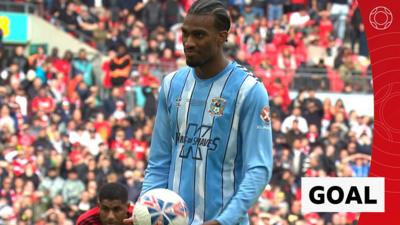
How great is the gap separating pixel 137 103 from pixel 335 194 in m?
14.5

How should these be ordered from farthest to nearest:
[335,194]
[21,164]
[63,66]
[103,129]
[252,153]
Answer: [63,66] < [103,129] < [21,164] < [335,194] < [252,153]

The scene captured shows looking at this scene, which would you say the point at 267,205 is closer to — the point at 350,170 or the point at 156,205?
the point at 350,170

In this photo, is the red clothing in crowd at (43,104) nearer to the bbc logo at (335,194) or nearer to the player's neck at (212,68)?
the bbc logo at (335,194)

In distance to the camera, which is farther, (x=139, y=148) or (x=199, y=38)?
(x=139, y=148)

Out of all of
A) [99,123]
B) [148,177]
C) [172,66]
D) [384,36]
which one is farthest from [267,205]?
[148,177]

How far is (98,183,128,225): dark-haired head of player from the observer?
316 inches

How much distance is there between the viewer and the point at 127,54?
939 inches

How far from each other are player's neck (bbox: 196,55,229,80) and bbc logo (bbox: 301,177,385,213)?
1.90 meters

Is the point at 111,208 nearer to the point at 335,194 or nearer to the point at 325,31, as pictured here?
the point at 335,194

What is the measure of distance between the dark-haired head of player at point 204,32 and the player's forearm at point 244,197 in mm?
579

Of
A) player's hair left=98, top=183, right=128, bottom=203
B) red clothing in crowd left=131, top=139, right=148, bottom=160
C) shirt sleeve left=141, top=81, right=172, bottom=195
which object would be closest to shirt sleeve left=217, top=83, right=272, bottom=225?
shirt sleeve left=141, top=81, right=172, bottom=195

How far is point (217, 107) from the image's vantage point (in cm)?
593

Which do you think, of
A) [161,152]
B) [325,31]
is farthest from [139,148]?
[161,152]

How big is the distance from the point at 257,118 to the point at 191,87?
1.30 feet
